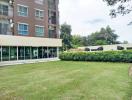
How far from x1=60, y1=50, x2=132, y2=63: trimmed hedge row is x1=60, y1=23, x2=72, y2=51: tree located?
35.3 meters

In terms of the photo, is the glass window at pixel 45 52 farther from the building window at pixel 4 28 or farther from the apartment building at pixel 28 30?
the building window at pixel 4 28

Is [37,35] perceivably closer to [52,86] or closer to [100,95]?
[52,86]

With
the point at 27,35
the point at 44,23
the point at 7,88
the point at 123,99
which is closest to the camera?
the point at 123,99

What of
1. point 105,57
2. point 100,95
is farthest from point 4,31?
point 100,95

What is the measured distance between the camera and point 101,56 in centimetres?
3756

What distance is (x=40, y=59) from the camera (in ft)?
142

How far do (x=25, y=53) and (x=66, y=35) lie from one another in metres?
40.3

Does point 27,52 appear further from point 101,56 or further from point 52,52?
point 101,56

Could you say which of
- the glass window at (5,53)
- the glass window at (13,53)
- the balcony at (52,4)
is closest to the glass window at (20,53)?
the glass window at (13,53)

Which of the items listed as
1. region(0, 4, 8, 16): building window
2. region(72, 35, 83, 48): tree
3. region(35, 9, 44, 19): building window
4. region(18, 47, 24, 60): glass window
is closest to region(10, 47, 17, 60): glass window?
region(18, 47, 24, 60): glass window

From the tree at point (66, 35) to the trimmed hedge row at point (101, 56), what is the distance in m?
35.3

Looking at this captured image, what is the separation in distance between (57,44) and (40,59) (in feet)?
20.5

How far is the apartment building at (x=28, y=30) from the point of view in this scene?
1457 inches

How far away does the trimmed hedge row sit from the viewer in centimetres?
3434
